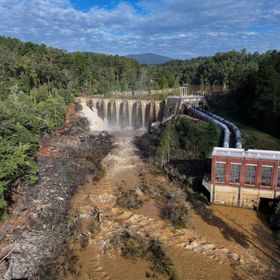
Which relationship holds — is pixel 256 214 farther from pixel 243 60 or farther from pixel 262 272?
pixel 243 60

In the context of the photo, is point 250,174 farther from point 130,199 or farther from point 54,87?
point 54,87

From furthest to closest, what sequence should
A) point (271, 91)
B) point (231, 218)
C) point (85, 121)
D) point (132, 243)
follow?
point (85, 121), point (271, 91), point (231, 218), point (132, 243)

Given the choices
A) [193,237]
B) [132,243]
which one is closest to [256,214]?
[193,237]

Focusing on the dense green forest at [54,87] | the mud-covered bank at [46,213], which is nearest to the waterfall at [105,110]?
the dense green forest at [54,87]

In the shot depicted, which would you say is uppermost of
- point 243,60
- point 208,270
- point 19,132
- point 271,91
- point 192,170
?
point 243,60

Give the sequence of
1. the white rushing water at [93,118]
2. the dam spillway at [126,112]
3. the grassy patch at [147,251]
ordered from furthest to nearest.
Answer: the dam spillway at [126,112] → the white rushing water at [93,118] → the grassy patch at [147,251]

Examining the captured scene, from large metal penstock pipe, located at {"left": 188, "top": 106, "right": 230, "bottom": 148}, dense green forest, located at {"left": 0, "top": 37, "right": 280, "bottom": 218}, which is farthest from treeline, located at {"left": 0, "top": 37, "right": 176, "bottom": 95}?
large metal penstock pipe, located at {"left": 188, "top": 106, "right": 230, "bottom": 148}

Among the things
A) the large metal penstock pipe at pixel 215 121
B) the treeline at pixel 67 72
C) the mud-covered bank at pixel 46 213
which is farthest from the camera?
the treeline at pixel 67 72

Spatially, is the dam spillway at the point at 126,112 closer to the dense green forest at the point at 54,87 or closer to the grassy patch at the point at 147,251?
the dense green forest at the point at 54,87
